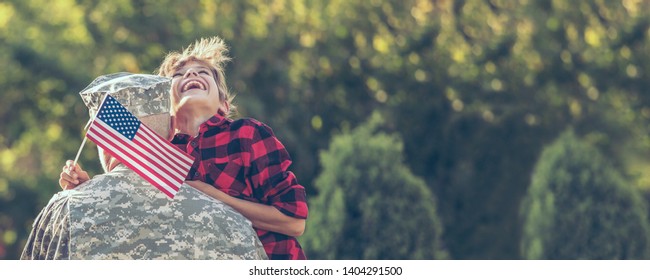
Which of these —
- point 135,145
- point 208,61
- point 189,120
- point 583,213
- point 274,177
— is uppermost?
point 583,213

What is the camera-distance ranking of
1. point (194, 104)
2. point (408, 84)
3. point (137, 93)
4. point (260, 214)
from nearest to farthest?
1. point (137, 93)
2. point (260, 214)
3. point (194, 104)
4. point (408, 84)

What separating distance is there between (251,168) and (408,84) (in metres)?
11.4

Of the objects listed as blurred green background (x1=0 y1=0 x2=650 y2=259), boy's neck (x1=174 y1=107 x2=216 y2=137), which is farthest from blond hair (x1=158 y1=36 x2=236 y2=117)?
blurred green background (x1=0 y1=0 x2=650 y2=259)

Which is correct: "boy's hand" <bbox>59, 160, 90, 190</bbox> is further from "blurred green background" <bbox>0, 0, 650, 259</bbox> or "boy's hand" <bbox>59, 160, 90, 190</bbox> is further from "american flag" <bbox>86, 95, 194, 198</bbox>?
"blurred green background" <bbox>0, 0, 650, 259</bbox>

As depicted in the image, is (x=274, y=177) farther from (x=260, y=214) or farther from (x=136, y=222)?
(x=136, y=222)

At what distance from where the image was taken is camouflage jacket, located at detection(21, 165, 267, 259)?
12.6 ft

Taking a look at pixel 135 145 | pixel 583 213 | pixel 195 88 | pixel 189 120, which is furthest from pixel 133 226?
pixel 583 213

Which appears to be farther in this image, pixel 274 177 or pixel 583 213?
pixel 583 213

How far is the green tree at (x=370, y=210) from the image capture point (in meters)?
12.3

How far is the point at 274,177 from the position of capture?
416 centimetres

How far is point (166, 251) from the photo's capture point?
391 cm

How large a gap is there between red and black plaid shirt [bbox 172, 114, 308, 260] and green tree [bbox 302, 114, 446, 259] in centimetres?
797

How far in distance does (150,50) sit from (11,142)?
7.39ft

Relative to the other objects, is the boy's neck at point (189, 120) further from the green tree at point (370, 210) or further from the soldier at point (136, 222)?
the green tree at point (370, 210)
